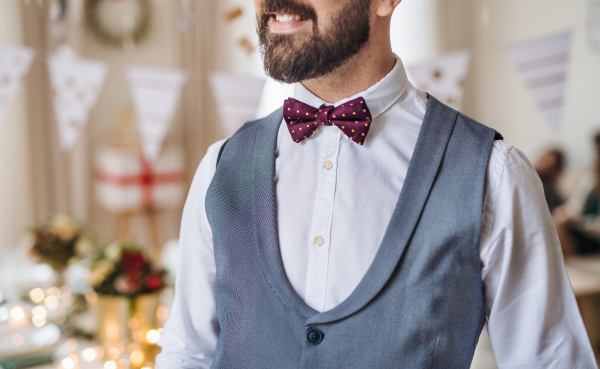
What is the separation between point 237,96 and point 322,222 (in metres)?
1.62

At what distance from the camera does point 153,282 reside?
1939 mm

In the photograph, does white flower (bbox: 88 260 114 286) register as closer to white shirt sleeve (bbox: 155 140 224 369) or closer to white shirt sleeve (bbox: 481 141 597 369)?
white shirt sleeve (bbox: 155 140 224 369)

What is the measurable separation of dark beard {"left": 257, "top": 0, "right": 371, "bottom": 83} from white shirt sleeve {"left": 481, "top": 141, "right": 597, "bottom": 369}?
12.1 inches

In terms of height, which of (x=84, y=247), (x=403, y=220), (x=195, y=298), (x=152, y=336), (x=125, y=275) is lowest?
(x=152, y=336)

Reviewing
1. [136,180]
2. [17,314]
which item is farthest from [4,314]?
[136,180]

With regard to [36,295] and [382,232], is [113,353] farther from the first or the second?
[382,232]

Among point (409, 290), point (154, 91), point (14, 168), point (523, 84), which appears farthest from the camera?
point (14, 168)

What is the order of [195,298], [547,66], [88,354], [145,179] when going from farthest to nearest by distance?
[145,179] → [547,66] → [88,354] → [195,298]

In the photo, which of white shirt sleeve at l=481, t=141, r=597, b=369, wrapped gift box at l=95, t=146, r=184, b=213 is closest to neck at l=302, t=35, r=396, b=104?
white shirt sleeve at l=481, t=141, r=597, b=369

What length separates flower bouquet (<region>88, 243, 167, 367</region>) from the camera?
6.24 ft

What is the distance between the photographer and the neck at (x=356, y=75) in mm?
932

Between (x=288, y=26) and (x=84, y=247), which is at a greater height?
(x=288, y=26)

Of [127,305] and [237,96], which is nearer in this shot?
[127,305]

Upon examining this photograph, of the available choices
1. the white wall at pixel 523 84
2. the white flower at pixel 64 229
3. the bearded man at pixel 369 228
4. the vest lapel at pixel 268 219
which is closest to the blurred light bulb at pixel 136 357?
the white flower at pixel 64 229
